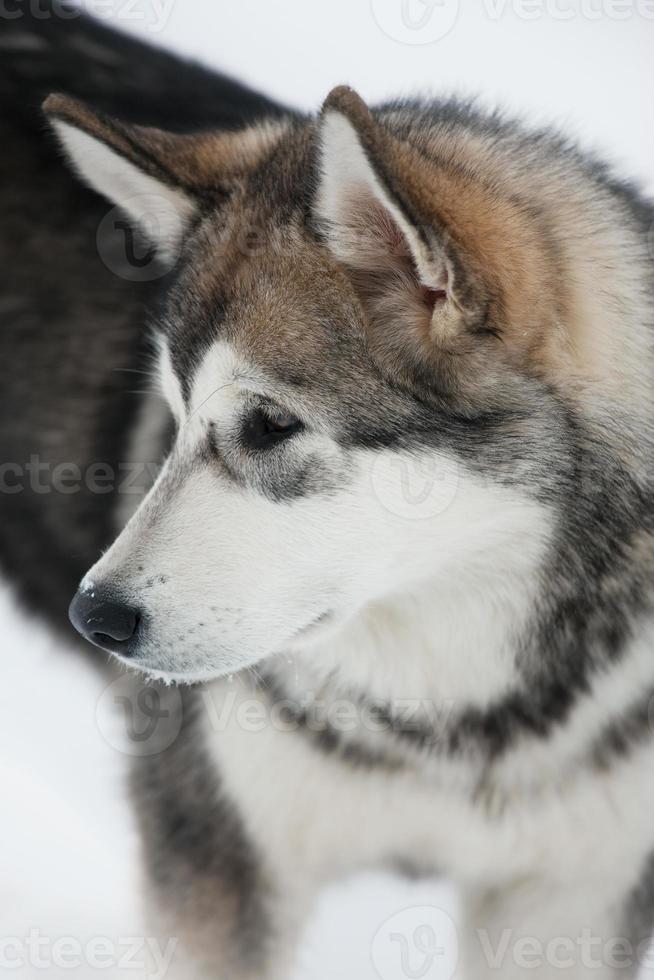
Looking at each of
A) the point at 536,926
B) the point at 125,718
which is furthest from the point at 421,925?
the point at 125,718

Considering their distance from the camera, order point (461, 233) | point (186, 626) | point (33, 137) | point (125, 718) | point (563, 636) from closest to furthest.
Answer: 1. point (461, 233)
2. point (186, 626)
3. point (563, 636)
4. point (33, 137)
5. point (125, 718)

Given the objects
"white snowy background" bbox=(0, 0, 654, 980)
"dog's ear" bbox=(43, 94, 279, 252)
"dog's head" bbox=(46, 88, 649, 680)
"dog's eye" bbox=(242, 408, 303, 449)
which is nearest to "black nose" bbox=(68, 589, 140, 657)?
"dog's head" bbox=(46, 88, 649, 680)

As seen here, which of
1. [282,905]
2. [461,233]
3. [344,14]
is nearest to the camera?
[461,233]

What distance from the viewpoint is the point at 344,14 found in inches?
123

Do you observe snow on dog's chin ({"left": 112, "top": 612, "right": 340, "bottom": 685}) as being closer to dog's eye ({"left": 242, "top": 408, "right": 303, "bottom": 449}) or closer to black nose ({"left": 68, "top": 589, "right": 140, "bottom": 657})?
black nose ({"left": 68, "top": 589, "right": 140, "bottom": 657})

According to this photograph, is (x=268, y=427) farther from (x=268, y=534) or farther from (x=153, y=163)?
(x=153, y=163)

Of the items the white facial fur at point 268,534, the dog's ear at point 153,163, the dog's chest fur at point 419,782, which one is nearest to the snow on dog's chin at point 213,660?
the white facial fur at point 268,534

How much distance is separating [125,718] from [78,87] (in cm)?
127

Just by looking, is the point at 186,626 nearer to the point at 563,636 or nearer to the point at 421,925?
the point at 563,636

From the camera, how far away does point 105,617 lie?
128 centimetres

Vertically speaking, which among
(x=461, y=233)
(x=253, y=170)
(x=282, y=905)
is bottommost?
(x=282, y=905)

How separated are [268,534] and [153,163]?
22.8 inches

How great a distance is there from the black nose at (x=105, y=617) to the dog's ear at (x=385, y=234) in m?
0.48

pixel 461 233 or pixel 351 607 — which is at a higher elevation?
pixel 461 233
